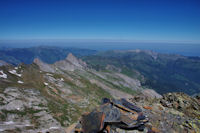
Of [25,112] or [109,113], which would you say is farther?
[25,112]

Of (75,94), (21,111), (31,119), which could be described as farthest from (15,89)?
(75,94)

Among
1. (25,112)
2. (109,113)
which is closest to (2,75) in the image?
(25,112)

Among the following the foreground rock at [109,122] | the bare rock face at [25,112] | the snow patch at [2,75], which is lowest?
the bare rock face at [25,112]

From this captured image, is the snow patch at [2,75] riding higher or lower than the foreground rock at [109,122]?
lower

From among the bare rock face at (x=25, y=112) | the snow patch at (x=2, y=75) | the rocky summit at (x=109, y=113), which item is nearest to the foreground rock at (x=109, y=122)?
the rocky summit at (x=109, y=113)

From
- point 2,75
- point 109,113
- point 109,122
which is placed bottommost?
point 2,75

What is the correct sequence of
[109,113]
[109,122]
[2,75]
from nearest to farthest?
[109,122]
[109,113]
[2,75]

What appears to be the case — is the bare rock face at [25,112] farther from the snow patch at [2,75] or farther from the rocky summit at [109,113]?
the snow patch at [2,75]

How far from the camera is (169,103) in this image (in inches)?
1111

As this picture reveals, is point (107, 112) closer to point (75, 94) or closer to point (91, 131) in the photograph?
point (91, 131)

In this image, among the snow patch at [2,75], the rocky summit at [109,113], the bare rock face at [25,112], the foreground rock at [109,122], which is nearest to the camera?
the foreground rock at [109,122]

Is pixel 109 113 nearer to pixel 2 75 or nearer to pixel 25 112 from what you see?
pixel 25 112

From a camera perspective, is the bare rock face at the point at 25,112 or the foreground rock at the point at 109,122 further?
the bare rock face at the point at 25,112

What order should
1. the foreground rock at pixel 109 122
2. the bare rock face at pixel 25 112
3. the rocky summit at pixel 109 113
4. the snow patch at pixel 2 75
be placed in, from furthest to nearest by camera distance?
the snow patch at pixel 2 75, the bare rock face at pixel 25 112, the rocky summit at pixel 109 113, the foreground rock at pixel 109 122
